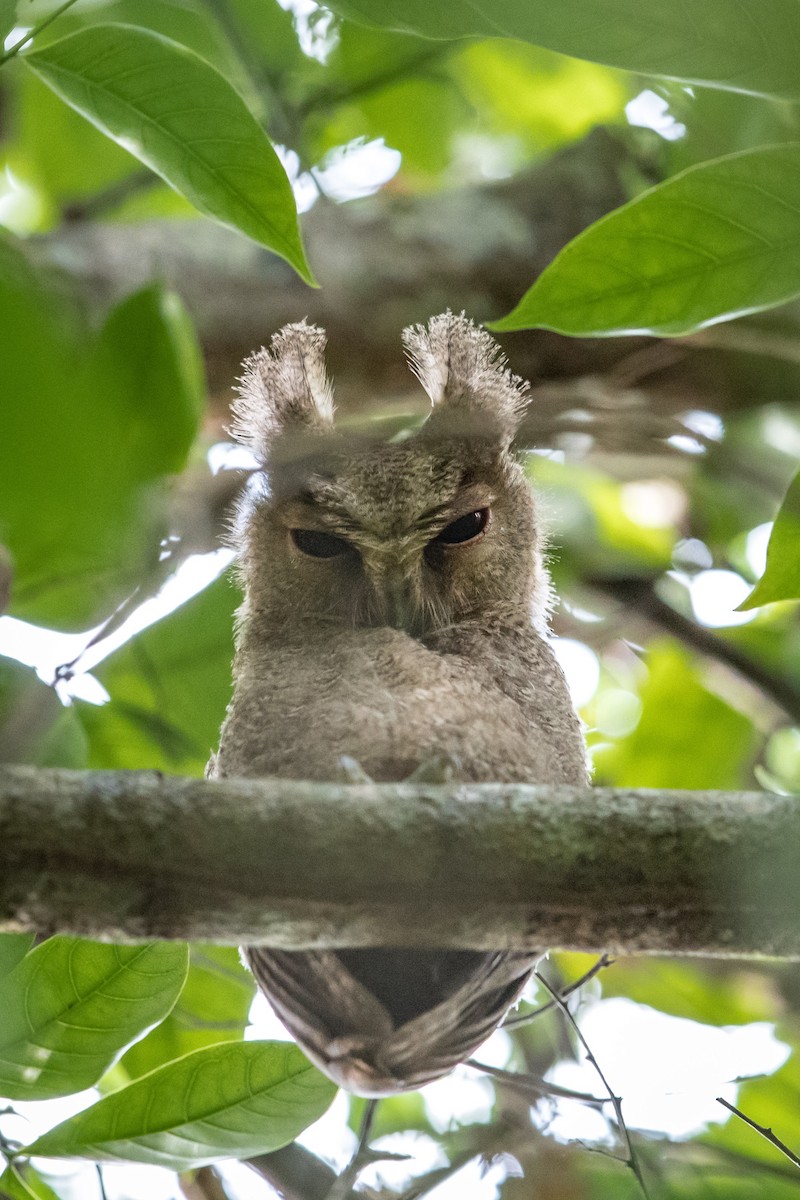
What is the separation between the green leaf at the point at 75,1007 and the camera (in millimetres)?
1909

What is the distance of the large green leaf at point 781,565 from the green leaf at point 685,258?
32cm

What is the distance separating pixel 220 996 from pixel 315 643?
3.83 feet

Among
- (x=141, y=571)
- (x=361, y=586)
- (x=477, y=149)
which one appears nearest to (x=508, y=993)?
(x=361, y=586)

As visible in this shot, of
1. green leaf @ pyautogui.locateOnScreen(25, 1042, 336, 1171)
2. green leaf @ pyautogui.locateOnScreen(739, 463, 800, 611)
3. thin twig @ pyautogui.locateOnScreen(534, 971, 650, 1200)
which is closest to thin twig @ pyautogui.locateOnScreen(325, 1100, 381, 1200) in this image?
green leaf @ pyautogui.locateOnScreen(25, 1042, 336, 1171)

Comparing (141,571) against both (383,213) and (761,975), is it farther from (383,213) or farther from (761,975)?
(761,975)

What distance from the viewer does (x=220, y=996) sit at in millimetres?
3004

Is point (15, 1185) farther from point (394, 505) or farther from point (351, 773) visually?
point (394, 505)

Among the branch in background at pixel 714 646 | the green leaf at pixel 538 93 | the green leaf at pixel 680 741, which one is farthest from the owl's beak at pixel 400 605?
the green leaf at pixel 538 93

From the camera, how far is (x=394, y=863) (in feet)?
4.92

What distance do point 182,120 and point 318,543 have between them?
101 centimetres

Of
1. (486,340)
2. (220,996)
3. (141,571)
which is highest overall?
(141,571)

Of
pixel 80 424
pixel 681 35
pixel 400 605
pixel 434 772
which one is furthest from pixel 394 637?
pixel 80 424

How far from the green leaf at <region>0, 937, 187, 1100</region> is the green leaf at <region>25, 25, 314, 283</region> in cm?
110

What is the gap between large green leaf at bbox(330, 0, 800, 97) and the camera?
159 cm
